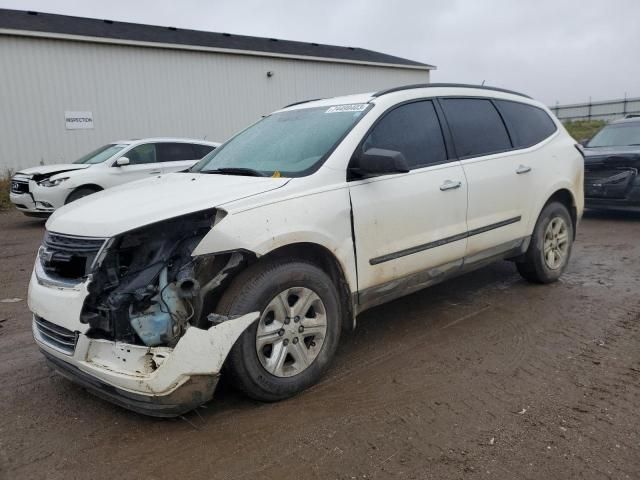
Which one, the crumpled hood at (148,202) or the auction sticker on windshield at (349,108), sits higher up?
the auction sticker on windshield at (349,108)

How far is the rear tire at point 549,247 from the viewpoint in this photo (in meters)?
5.21

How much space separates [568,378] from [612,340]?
2.83 ft

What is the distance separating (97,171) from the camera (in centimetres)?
1052

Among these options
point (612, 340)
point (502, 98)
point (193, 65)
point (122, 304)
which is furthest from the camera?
point (193, 65)

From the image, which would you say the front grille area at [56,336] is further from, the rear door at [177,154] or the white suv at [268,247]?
the rear door at [177,154]

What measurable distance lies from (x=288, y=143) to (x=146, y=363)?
1.92 meters

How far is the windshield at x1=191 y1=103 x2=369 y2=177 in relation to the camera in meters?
3.68

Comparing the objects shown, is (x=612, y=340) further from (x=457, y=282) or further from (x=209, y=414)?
(x=209, y=414)

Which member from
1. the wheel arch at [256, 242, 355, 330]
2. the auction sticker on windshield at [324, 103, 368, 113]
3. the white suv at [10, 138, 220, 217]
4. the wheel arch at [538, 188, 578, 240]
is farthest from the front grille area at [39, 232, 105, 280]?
the white suv at [10, 138, 220, 217]

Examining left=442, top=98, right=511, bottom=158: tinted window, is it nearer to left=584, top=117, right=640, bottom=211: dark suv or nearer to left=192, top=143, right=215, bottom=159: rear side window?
left=584, top=117, right=640, bottom=211: dark suv

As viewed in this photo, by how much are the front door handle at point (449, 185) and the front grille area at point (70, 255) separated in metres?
2.47

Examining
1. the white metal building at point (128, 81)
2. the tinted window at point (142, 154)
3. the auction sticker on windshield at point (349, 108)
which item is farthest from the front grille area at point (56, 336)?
the white metal building at point (128, 81)

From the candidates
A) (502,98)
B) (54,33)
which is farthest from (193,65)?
(502,98)

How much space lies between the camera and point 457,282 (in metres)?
5.68
